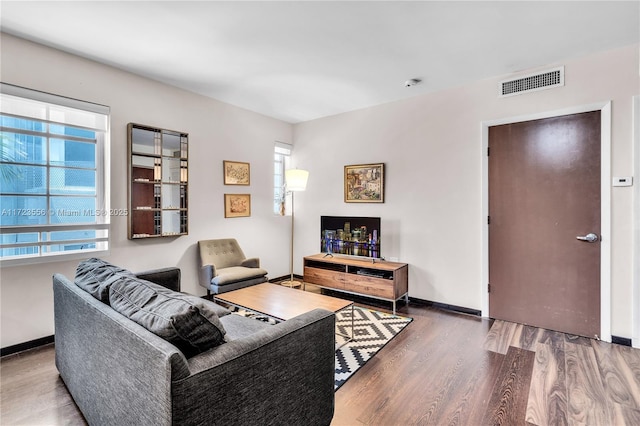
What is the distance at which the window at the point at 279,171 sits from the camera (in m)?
5.12

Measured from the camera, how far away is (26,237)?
2.72m

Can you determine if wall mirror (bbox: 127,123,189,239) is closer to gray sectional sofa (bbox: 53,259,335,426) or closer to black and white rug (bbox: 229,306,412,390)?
black and white rug (bbox: 229,306,412,390)

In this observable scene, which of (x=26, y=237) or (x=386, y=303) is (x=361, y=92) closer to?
(x=386, y=303)

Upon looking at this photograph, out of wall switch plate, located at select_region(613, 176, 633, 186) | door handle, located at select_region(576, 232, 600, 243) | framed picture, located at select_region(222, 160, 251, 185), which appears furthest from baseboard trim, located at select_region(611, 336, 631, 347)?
framed picture, located at select_region(222, 160, 251, 185)

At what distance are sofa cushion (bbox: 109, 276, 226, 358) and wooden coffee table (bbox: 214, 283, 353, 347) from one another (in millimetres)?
1206

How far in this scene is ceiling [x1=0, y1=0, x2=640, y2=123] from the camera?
2266 mm

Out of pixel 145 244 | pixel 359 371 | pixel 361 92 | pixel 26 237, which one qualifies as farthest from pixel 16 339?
pixel 361 92

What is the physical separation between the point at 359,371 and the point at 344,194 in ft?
9.13

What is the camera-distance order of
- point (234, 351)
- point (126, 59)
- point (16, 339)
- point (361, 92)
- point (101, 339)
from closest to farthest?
point (234, 351), point (101, 339), point (16, 339), point (126, 59), point (361, 92)

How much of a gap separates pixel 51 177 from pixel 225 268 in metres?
1.99

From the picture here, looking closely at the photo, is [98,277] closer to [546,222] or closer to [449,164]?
[449,164]

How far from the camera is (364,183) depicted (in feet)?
14.8

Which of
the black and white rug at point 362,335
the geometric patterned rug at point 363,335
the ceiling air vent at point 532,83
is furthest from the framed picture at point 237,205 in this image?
the ceiling air vent at point 532,83

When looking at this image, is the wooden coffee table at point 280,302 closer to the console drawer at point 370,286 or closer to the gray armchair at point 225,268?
the gray armchair at point 225,268
